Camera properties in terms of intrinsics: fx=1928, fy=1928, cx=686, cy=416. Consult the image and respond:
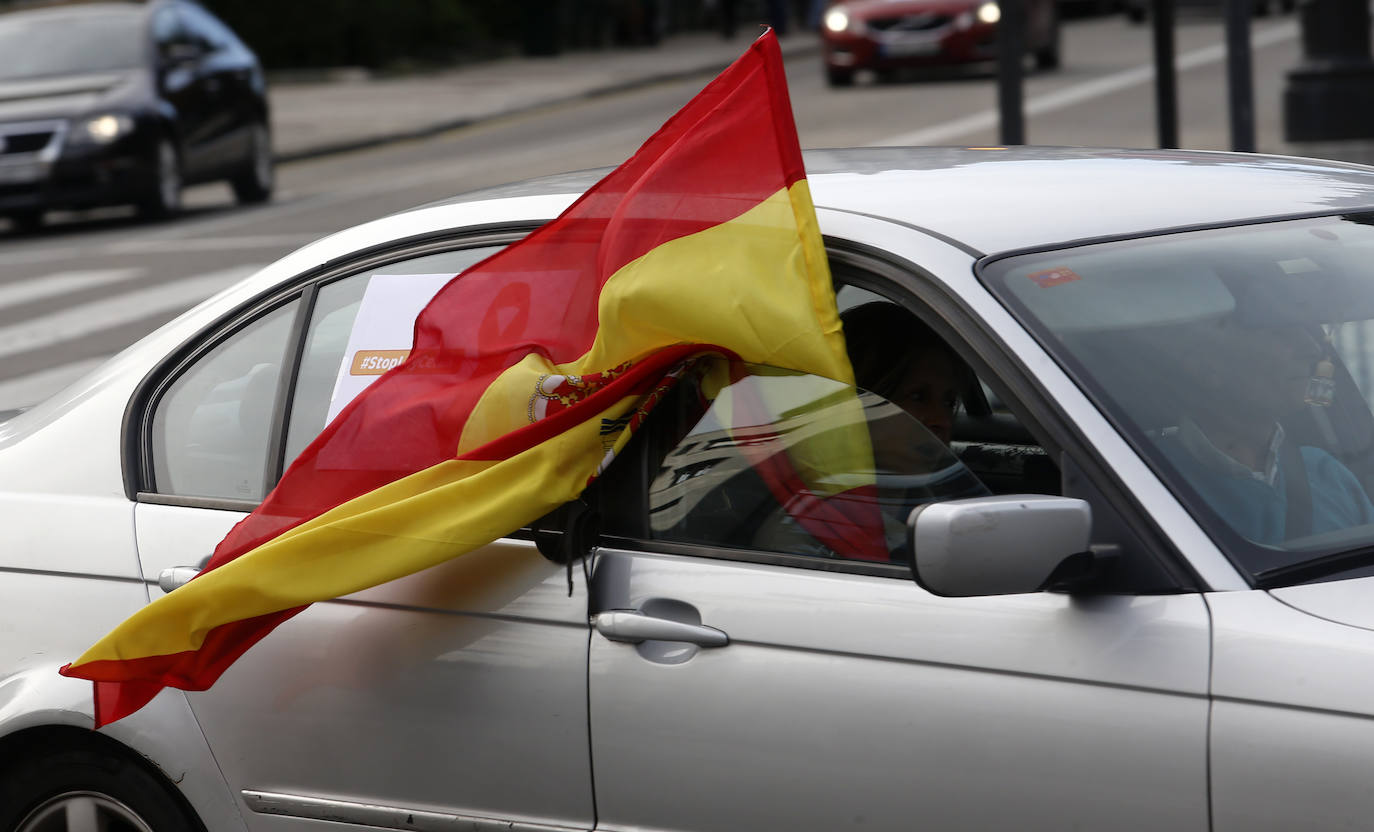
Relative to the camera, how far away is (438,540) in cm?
291

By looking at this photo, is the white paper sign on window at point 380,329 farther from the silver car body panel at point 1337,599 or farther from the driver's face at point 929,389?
the silver car body panel at point 1337,599

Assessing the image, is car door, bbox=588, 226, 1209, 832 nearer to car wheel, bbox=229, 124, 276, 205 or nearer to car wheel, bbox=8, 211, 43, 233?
car wheel, bbox=8, 211, 43, 233

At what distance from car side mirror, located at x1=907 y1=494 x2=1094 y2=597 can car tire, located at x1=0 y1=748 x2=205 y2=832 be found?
4.98ft

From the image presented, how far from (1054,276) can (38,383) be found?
308 inches

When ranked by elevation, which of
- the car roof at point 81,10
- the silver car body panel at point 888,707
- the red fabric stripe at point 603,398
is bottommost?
the silver car body panel at point 888,707

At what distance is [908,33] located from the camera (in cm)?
2475

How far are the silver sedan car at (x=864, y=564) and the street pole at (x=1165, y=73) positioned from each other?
8.15 metres

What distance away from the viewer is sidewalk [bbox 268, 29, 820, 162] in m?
25.1

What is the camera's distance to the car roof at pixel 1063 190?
2910 millimetres

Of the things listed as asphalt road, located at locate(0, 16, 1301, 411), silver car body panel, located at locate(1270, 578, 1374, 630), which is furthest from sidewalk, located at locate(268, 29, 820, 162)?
silver car body panel, located at locate(1270, 578, 1374, 630)

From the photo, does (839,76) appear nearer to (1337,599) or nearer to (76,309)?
(76,309)

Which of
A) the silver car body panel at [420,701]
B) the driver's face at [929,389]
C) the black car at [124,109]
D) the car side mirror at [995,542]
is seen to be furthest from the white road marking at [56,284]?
the car side mirror at [995,542]

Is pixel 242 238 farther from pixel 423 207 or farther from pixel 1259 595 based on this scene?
pixel 1259 595

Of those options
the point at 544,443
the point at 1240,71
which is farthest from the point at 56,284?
the point at 544,443
